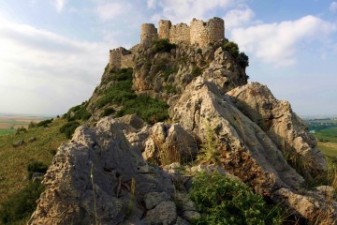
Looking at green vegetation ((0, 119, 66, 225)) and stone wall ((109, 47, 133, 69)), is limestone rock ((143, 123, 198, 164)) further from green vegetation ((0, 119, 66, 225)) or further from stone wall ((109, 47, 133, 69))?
stone wall ((109, 47, 133, 69))

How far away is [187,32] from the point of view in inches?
2256

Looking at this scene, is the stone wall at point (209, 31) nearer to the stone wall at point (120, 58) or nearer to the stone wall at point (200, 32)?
the stone wall at point (200, 32)

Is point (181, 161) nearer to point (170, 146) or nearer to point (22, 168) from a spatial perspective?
point (170, 146)

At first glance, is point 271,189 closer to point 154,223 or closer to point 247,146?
point 247,146

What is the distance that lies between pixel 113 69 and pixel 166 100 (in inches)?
941

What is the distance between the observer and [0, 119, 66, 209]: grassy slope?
30984mm

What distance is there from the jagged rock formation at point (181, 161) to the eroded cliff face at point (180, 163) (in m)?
0.02

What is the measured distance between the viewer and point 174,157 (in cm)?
1058

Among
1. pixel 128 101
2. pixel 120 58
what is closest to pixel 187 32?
pixel 128 101

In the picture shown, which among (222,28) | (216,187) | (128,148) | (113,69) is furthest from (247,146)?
(113,69)

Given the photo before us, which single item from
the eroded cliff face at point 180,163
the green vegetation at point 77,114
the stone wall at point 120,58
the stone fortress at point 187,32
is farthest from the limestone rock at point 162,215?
the stone wall at point 120,58

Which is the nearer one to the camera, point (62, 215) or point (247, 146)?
point (62, 215)

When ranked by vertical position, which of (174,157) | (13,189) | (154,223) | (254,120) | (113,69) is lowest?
(13,189)

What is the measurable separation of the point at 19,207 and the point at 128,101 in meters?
32.7
